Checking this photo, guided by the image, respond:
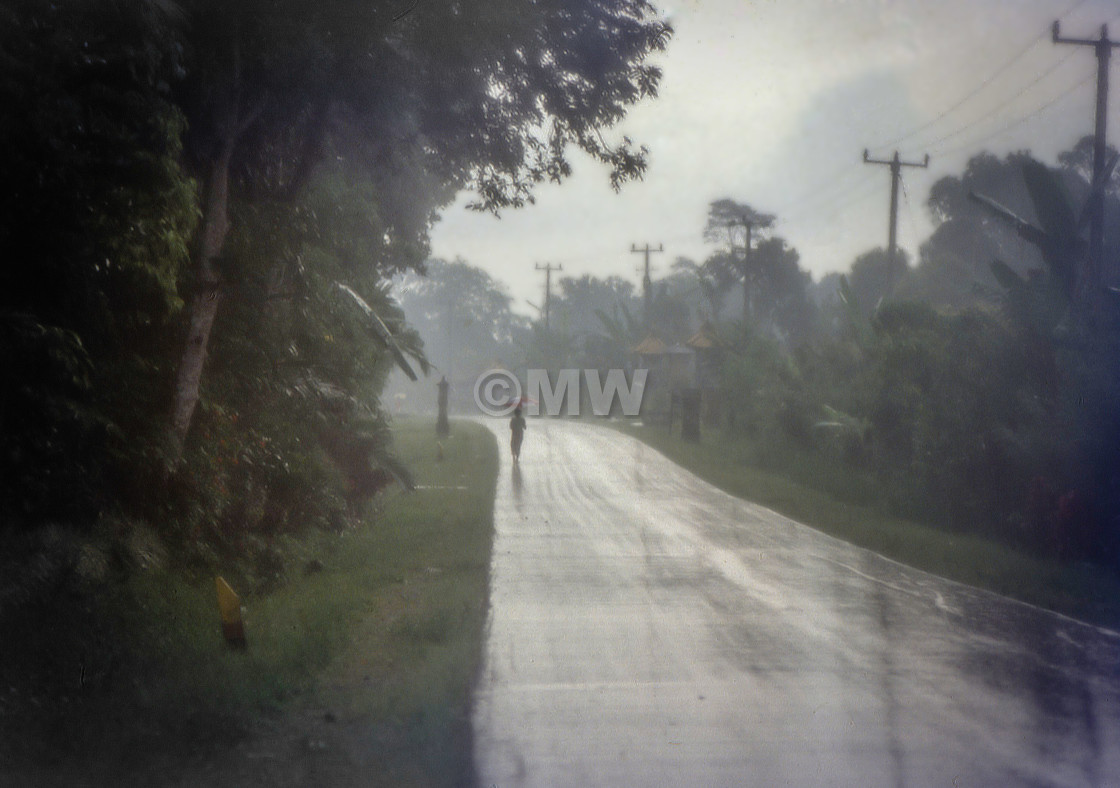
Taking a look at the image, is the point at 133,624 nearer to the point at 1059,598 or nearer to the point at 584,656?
the point at 584,656

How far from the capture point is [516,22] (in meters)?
10.6

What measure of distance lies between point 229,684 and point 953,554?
10410mm

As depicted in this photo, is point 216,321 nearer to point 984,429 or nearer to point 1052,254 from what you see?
point 984,429

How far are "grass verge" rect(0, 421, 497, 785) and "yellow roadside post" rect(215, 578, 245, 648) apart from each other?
0.33ft

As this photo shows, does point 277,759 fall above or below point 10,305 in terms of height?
below

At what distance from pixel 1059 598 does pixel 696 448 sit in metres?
22.4

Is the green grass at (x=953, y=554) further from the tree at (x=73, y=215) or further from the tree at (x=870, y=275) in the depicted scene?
the tree at (x=870, y=275)

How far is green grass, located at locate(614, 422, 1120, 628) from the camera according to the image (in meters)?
10.9

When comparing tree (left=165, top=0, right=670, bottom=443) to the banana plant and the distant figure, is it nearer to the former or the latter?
the banana plant

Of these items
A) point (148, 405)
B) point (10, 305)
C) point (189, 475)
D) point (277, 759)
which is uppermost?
point (10, 305)

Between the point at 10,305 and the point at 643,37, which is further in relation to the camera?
the point at 643,37

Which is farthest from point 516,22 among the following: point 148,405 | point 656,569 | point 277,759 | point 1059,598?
point 1059,598

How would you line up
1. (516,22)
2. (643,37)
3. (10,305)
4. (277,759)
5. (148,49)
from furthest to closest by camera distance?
(643,37) → (516,22) → (148,49) → (10,305) → (277,759)

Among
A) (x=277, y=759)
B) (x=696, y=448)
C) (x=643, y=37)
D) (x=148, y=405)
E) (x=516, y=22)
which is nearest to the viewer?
(x=277, y=759)
